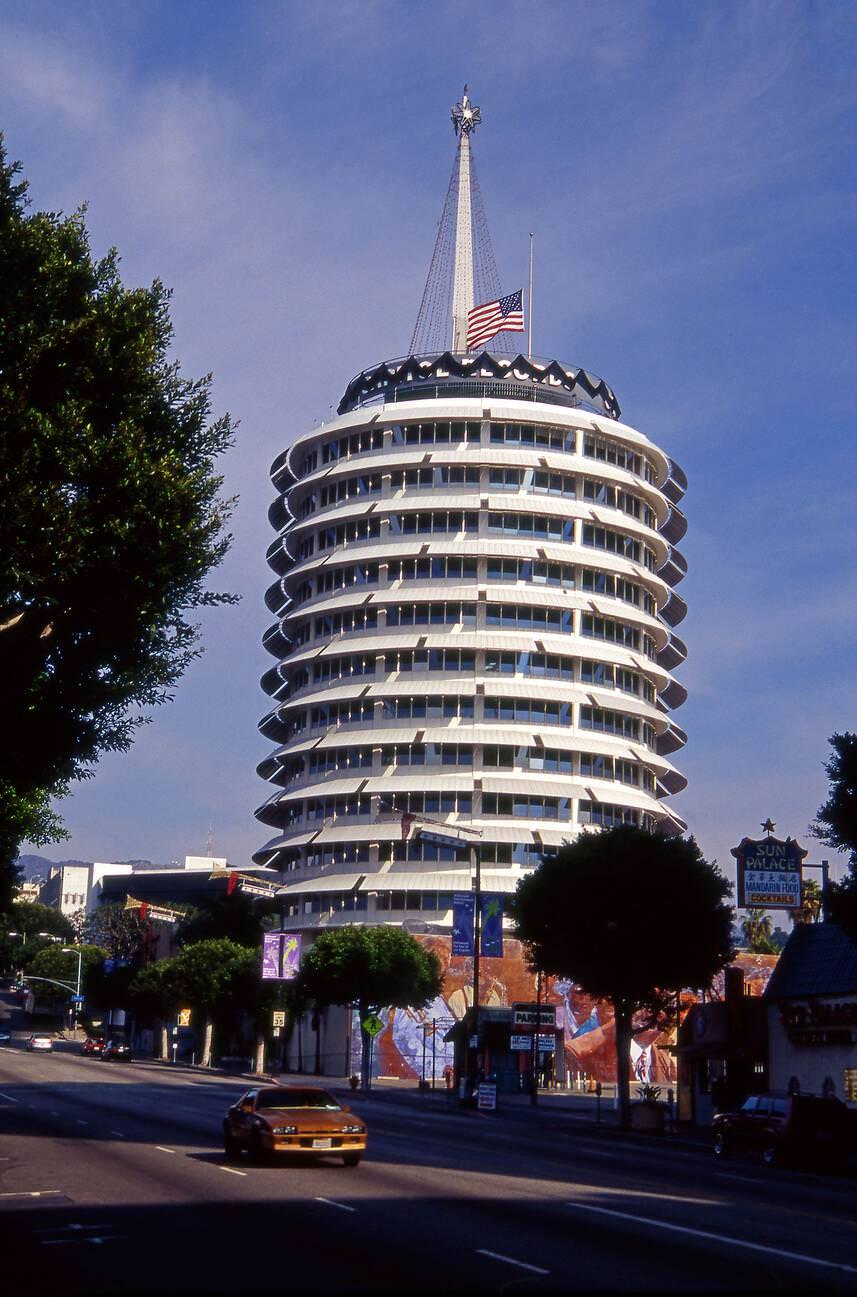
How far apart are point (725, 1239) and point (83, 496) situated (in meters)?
14.3

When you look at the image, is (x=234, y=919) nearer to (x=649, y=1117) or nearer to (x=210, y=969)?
(x=210, y=969)

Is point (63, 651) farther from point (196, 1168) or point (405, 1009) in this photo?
point (405, 1009)

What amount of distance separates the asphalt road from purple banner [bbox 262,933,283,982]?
51.7 metres

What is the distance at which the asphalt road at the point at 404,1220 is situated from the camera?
14336mm

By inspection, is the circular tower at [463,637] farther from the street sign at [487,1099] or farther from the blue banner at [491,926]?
the street sign at [487,1099]

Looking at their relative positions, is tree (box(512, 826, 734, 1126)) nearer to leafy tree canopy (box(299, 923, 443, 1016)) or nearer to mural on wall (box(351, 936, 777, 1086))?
leafy tree canopy (box(299, 923, 443, 1016))

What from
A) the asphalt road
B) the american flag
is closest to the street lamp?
the american flag

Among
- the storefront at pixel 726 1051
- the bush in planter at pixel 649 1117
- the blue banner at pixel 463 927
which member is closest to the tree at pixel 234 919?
the blue banner at pixel 463 927

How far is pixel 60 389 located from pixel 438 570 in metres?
83.6

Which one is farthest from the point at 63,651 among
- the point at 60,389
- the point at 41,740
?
the point at 60,389

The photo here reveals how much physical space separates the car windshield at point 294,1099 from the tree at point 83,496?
707cm

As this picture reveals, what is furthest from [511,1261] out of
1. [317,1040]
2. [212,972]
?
[212,972]

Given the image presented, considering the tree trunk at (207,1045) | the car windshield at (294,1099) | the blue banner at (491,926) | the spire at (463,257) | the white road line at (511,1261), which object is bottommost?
the tree trunk at (207,1045)

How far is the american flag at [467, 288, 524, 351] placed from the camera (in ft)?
300
